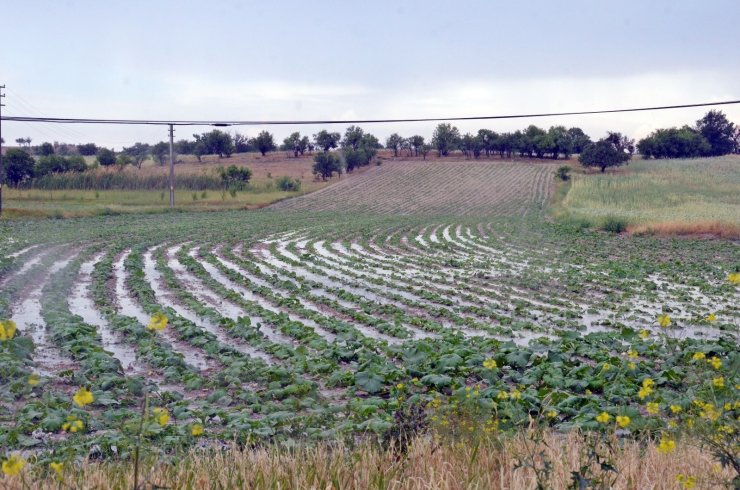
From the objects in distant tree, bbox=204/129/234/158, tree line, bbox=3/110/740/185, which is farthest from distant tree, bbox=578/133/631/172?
distant tree, bbox=204/129/234/158

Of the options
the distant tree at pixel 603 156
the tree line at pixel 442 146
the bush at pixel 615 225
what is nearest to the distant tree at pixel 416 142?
the tree line at pixel 442 146

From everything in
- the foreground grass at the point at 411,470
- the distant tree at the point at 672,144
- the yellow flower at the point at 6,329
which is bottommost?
the foreground grass at the point at 411,470

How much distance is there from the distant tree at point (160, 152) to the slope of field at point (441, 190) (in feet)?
82.1

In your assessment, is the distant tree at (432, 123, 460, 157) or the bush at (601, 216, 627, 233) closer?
the bush at (601, 216, 627, 233)

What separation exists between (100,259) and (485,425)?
18.8 m

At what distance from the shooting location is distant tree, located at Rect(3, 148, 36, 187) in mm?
70312

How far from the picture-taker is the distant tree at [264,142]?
10222cm

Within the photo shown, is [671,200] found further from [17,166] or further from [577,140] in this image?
[577,140]

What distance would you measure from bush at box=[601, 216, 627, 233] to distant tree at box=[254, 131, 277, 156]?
73.2 meters

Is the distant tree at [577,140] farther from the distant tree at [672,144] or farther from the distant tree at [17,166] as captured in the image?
the distant tree at [17,166]

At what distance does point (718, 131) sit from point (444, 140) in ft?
177

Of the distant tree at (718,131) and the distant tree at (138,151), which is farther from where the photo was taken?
the distant tree at (718,131)

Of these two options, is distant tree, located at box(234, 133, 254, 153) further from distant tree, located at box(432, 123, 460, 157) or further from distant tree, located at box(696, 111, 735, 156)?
distant tree, located at box(696, 111, 735, 156)

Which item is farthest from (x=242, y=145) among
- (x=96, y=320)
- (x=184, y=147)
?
(x=96, y=320)
